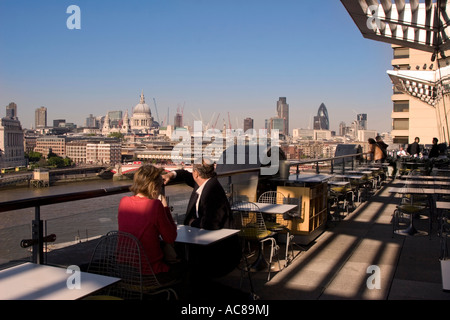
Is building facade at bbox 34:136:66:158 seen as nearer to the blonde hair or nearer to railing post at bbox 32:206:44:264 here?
railing post at bbox 32:206:44:264

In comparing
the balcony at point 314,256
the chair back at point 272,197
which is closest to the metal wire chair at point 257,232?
the balcony at point 314,256

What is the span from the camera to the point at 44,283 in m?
2.44

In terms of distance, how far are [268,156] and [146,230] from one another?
4499 millimetres

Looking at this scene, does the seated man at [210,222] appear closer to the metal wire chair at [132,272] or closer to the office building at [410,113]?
the metal wire chair at [132,272]

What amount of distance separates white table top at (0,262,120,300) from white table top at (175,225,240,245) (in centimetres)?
110

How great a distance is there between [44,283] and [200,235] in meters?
1.55

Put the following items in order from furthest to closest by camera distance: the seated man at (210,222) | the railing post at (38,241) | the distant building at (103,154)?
the distant building at (103,154), the seated man at (210,222), the railing post at (38,241)

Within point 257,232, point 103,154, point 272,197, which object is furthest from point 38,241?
point 103,154

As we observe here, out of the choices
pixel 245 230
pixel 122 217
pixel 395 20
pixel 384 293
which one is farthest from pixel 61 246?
pixel 395 20

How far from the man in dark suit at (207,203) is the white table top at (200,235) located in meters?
0.13

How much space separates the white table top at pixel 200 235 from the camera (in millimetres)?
3541

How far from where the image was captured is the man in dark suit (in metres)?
4.12

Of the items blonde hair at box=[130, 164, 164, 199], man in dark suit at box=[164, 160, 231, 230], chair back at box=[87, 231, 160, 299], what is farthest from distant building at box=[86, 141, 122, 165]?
chair back at box=[87, 231, 160, 299]
